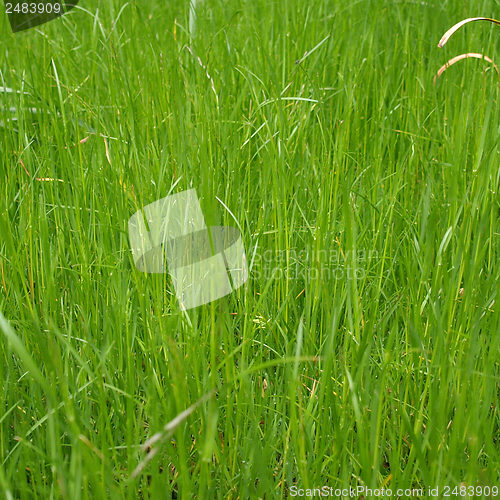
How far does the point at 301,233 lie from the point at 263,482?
0.60 m

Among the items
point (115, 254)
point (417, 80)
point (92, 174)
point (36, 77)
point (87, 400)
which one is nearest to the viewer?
point (87, 400)

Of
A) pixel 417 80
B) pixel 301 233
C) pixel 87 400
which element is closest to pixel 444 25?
pixel 417 80

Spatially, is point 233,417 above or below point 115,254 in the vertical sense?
below

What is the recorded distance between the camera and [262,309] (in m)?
1.05

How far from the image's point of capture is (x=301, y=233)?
124 cm

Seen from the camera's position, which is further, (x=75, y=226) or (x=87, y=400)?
(x=75, y=226)

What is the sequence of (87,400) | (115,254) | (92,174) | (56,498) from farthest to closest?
(92,174) → (115,254) → (87,400) → (56,498)

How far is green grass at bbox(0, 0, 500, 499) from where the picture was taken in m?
0.73

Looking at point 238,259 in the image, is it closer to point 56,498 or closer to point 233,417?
point 233,417

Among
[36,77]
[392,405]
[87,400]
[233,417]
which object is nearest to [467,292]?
[392,405]

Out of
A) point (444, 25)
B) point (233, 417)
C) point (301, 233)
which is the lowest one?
point (233, 417)

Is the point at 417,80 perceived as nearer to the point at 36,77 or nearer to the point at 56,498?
the point at 36,77

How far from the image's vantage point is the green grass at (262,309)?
2.40 feet

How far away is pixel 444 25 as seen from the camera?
2.05 m
